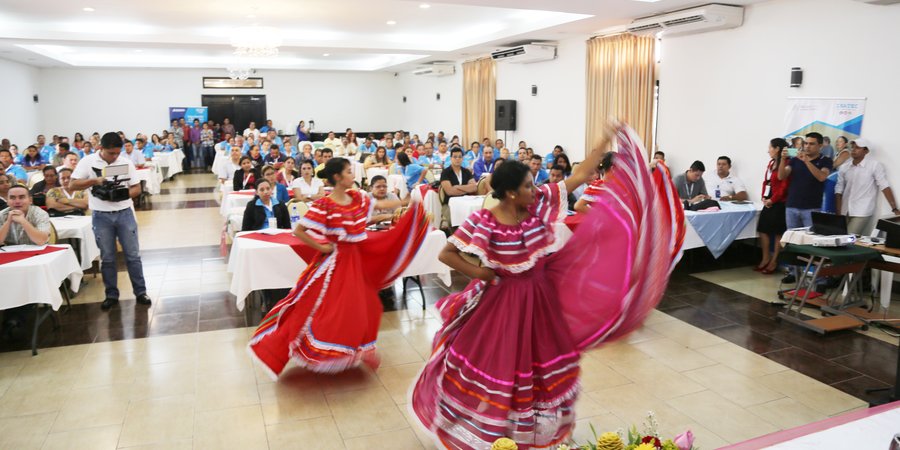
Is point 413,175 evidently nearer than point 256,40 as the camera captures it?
Yes

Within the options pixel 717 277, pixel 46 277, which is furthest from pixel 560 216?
pixel 717 277

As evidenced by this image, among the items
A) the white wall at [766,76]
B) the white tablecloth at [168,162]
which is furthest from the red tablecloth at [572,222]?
the white tablecloth at [168,162]

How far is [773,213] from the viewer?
742cm

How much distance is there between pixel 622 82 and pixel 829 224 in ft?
16.8

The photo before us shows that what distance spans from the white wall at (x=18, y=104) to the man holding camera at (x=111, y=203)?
12.1m

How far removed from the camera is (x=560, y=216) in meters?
3.07

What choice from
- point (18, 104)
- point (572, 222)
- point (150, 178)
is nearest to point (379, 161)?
point (150, 178)

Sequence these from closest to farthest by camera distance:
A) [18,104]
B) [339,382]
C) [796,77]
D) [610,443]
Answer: [610,443] → [339,382] → [796,77] → [18,104]

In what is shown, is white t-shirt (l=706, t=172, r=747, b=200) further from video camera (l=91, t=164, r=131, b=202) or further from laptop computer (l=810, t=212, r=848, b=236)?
video camera (l=91, t=164, r=131, b=202)

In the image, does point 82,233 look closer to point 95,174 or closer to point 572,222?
point 95,174

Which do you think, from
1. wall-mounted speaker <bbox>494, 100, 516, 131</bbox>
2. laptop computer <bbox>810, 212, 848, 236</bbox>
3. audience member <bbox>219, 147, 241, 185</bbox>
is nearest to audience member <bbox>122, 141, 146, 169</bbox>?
audience member <bbox>219, 147, 241, 185</bbox>

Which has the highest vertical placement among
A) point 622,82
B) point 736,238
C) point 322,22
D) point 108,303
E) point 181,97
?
point 322,22

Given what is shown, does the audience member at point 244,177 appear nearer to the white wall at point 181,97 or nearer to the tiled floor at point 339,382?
the tiled floor at point 339,382

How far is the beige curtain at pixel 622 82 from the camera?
9961mm
